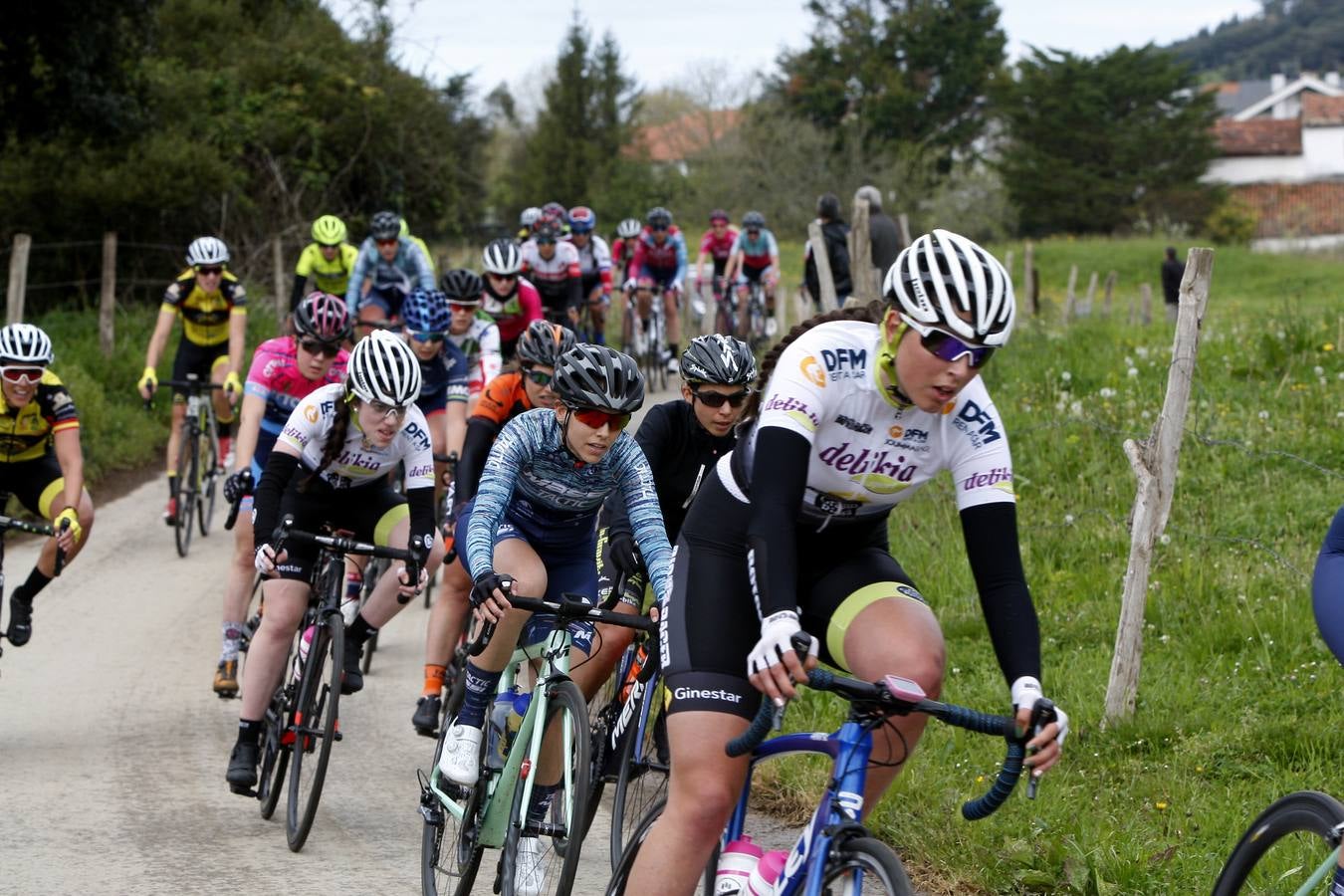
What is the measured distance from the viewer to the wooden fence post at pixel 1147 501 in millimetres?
6535

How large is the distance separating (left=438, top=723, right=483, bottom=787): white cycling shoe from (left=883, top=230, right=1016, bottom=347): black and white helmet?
262 centimetres

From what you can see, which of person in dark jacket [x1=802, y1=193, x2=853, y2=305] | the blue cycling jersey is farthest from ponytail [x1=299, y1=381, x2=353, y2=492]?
person in dark jacket [x1=802, y1=193, x2=853, y2=305]

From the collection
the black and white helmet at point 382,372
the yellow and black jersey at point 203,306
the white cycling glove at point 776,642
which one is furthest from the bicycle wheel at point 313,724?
the yellow and black jersey at point 203,306

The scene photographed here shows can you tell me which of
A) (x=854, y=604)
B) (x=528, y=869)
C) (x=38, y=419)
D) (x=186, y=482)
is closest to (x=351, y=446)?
(x=38, y=419)

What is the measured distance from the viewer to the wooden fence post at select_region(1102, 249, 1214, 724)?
6535 mm

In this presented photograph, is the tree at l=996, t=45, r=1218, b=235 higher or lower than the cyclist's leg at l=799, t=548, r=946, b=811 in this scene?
higher

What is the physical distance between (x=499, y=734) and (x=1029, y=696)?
248cm

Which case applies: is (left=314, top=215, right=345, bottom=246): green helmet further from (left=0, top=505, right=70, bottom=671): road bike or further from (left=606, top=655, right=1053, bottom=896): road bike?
(left=606, top=655, right=1053, bottom=896): road bike

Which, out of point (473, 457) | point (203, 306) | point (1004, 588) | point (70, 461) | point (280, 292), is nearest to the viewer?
point (1004, 588)

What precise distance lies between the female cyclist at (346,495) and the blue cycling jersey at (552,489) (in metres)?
0.91

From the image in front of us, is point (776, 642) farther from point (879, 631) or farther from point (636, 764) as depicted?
point (636, 764)

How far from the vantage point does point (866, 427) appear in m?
3.88

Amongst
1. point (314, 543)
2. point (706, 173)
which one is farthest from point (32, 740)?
point (706, 173)

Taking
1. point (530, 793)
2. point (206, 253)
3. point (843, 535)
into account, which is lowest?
point (530, 793)
